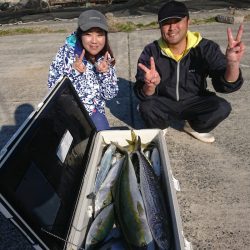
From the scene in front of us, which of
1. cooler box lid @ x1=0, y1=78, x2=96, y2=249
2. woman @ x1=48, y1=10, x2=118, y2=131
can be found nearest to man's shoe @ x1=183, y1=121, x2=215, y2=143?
woman @ x1=48, y1=10, x2=118, y2=131

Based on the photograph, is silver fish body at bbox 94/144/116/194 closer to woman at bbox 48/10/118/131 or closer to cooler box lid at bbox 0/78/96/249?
cooler box lid at bbox 0/78/96/249

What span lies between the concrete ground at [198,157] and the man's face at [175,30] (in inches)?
48.6

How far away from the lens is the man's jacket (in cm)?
392

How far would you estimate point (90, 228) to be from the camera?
2.39m

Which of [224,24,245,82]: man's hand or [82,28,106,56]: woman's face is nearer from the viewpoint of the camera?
[224,24,245,82]: man's hand

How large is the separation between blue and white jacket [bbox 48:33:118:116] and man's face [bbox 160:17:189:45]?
2.26 ft

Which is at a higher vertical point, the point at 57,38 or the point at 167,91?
the point at 167,91

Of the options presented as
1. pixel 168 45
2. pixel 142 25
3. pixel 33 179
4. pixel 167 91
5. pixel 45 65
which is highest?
pixel 33 179

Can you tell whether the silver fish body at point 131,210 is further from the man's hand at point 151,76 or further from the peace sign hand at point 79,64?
the peace sign hand at point 79,64

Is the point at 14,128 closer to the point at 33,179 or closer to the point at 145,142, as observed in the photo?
the point at 145,142

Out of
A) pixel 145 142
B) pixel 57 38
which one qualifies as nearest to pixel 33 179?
pixel 145 142

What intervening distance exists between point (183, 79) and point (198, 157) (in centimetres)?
89

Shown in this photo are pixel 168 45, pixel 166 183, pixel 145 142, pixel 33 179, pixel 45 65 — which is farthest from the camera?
pixel 45 65

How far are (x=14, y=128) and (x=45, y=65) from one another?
2955mm
